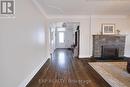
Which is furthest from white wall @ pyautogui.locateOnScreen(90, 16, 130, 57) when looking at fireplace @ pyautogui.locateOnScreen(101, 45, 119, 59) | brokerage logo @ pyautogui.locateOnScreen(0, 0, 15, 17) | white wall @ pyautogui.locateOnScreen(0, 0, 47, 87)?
brokerage logo @ pyautogui.locateOnScreen(0, 0, 15, 17)

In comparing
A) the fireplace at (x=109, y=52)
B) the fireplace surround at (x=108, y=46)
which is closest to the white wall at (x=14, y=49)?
the fireplace surround at (x=108, y=46)

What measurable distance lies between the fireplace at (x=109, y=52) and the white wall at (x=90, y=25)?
29.7 inches

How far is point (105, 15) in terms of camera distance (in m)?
8.27

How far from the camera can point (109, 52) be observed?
27.4ft

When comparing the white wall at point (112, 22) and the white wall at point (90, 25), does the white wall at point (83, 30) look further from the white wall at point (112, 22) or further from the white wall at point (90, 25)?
the white wall at point (112, 22)

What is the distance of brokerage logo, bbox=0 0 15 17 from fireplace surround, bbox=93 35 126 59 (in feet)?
19.8

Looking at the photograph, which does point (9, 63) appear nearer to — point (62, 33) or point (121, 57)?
point (121, 57)

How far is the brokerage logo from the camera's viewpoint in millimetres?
2725

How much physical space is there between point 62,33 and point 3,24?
13417 millimetres

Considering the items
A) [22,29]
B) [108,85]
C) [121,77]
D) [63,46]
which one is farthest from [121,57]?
[63,46]

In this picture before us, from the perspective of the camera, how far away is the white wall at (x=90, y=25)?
27.3 feet

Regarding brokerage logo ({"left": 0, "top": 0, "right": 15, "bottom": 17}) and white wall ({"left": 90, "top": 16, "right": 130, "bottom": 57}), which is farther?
white wall ({"left": 90, "top": 16, "right": 130, "bottom": 57})

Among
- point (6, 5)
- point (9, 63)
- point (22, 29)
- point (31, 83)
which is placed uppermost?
point (6, 5)

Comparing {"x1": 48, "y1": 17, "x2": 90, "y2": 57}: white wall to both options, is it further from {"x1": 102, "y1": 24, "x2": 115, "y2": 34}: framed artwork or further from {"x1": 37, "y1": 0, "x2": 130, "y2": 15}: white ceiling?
{"x1": 37, "y1": 0, "x2": 130, "y2": 15}: white ceiling
